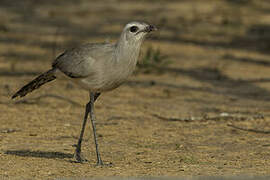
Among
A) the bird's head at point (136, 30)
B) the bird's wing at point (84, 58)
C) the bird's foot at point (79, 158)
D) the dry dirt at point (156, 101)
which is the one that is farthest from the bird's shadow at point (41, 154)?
the bird's head at point (136, 30)

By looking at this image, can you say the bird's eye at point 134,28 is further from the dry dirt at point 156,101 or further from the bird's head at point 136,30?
the dry dirt at point 156,101

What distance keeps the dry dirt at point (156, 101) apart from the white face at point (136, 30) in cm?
121

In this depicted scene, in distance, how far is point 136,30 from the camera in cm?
584

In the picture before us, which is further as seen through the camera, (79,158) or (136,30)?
(79,158)

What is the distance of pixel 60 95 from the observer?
9.34 m

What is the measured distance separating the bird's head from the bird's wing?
229 mm

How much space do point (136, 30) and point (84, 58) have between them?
0.61 metres

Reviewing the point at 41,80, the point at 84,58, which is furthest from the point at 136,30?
the point at 41,80

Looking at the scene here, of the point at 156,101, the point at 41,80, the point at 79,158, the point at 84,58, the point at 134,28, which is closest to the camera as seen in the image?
the point at 134,28

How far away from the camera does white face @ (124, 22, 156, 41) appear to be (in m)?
5.81

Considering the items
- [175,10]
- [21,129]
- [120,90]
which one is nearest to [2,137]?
[21,129]

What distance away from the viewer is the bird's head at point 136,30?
5812mm

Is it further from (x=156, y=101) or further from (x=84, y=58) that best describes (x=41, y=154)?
(x=156, y=101)

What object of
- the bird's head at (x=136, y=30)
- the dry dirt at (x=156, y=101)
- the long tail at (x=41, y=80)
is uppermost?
the bird's head at (x=136, y=30)
